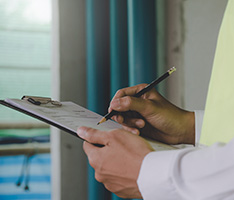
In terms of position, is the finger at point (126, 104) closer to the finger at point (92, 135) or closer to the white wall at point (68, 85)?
the finger at point (92, 135)

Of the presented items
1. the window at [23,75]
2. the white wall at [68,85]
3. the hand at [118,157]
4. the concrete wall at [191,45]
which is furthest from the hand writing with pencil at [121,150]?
the window at [23,75]

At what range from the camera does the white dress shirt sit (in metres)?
0.42

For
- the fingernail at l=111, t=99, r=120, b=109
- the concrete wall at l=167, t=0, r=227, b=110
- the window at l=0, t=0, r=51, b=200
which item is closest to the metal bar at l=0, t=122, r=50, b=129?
the window at l=0, t=0, r=51, b=200

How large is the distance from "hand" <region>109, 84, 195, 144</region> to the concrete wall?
0.30m

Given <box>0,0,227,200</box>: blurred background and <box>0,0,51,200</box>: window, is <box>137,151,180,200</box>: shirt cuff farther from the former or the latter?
<box>0,0,51,200</box>: window

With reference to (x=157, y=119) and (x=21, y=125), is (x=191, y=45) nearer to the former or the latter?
(x=157, y=119)

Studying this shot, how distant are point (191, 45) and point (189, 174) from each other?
31.4 inches

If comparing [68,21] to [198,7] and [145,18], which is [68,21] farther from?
[198,7]

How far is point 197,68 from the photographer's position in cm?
114

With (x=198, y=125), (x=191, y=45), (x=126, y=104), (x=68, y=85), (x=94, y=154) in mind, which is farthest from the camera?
(x=68, y=85)

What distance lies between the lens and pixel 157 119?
83 centimetres

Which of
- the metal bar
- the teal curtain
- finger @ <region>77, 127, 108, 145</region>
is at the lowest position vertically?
the metal bar

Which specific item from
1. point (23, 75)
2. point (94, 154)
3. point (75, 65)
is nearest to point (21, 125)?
point (23, 75)

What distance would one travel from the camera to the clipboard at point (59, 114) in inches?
22.4
